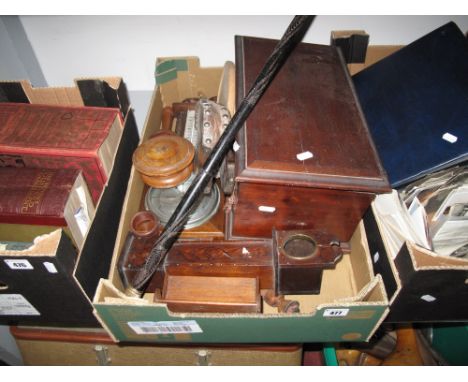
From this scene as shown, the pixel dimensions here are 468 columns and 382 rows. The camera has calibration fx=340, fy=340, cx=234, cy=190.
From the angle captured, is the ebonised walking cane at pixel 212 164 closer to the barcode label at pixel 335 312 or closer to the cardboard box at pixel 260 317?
the cardboard box at pixel 260 317

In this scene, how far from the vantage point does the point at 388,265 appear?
2.65 ft

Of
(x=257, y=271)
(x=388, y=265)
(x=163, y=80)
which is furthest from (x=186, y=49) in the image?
(x=388, y=265)

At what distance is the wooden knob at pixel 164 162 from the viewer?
0.86 m

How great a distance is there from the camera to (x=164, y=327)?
832 millimetres

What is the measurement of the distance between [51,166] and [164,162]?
35 centimetres

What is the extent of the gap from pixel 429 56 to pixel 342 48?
287mm

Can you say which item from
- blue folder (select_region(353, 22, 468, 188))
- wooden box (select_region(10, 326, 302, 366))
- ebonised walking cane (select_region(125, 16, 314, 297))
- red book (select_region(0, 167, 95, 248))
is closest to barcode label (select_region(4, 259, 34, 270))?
red book (select_region(0, 167, 95, 248))

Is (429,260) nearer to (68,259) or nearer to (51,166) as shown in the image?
(68,259)

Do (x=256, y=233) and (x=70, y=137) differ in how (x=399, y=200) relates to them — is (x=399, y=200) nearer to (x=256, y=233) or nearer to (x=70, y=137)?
(x=256, y=233)

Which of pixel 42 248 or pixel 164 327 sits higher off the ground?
pixel 42 248

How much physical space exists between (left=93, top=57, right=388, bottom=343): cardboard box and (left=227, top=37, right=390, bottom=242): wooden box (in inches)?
6.3

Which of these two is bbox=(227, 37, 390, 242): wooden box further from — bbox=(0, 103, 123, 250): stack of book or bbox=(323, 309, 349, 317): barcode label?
bbox=(0, 103, 123, 250): stack of book

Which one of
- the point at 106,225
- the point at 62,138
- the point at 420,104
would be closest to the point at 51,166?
the point at 62,138

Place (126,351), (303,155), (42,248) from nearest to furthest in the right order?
(42,248) → (303,155) → (126,351)
